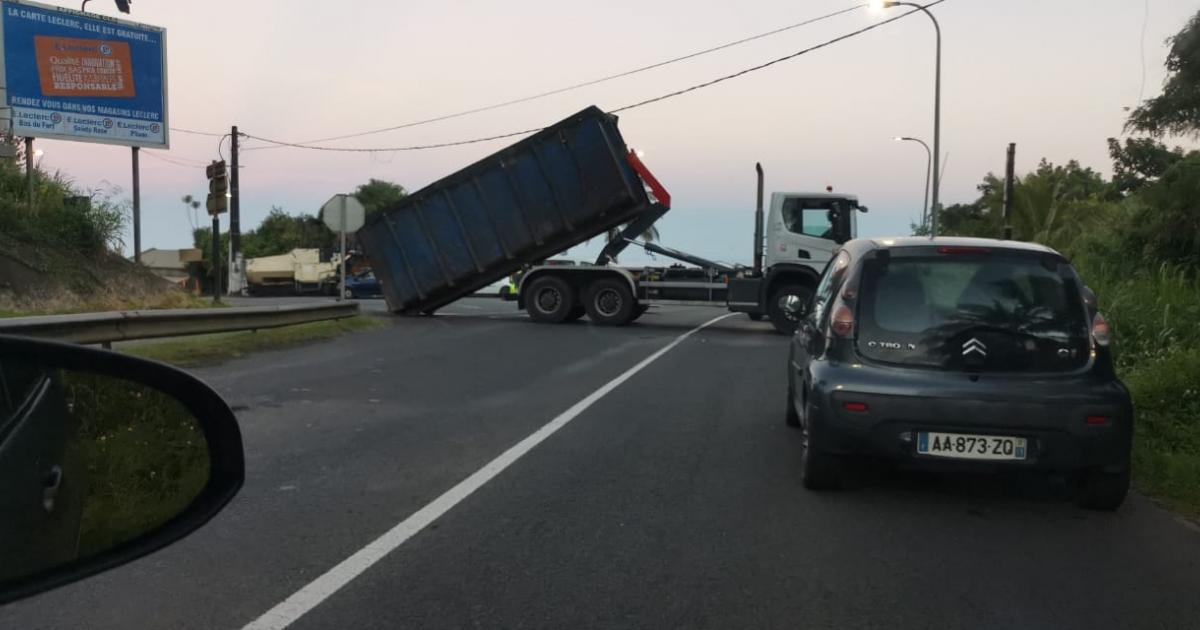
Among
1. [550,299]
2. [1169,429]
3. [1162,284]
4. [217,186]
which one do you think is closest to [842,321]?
[1169,429]

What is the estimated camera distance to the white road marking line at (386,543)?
13.0 ft

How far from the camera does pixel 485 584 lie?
4332mm

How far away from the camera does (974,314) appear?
5.79m

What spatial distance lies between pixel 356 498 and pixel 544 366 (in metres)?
7.56

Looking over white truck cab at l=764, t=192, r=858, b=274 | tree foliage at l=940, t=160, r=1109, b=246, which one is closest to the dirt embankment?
white truck cab at l=764, t=192, r=858, b=274

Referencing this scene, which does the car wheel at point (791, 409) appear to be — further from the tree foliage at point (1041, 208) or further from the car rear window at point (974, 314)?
the tree foliage at point (1041, 208)

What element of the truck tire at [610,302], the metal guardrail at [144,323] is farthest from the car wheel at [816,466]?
the truck tire at [610,302]

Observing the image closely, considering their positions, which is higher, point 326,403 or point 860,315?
point 860,315

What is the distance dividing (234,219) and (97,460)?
3809cm

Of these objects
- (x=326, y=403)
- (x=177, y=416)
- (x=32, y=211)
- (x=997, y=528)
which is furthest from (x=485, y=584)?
(x=32, y=211)

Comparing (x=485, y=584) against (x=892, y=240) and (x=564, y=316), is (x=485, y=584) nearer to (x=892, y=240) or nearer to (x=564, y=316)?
(x=892, y=240)

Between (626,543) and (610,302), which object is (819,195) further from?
(626,543)

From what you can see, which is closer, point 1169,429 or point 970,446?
point 970,446

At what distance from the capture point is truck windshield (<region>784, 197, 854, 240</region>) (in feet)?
64.6
